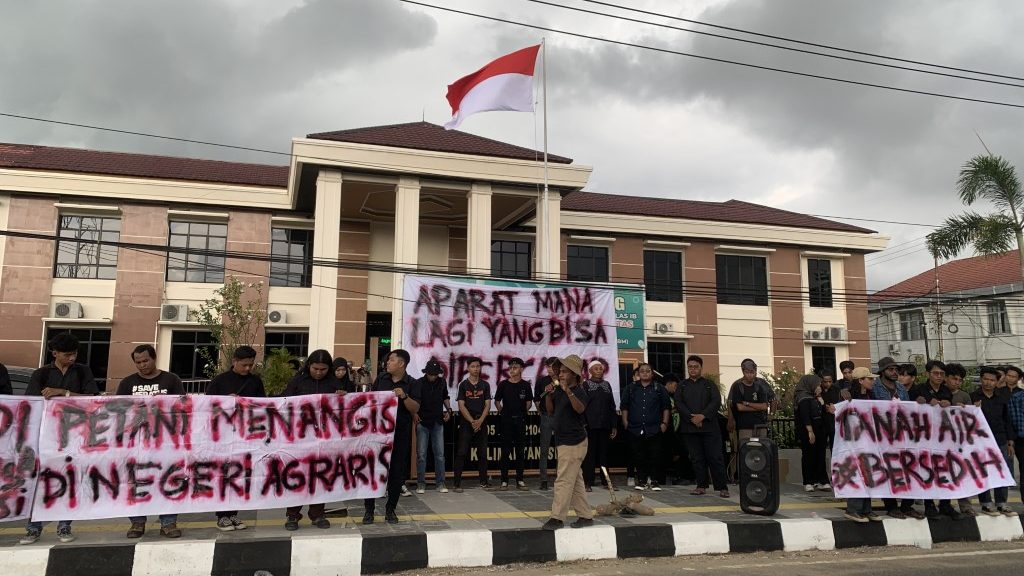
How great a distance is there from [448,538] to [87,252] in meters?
19.4

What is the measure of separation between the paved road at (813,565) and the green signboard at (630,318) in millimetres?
8995

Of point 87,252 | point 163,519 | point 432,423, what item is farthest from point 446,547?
point 87,252

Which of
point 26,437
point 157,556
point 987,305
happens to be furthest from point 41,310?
point 987,305

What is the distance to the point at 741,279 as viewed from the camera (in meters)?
26.6

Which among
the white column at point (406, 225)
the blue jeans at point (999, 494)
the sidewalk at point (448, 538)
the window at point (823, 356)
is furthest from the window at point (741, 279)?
the sidewalk at point (448, 538)

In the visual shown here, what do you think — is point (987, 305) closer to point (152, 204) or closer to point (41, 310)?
point (152, 204)

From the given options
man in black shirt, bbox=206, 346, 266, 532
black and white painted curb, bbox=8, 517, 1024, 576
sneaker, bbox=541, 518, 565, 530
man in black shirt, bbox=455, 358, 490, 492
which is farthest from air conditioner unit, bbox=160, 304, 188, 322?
sneaker, bbox=541, 518, 565, 530

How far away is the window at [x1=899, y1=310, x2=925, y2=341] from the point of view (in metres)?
39.2

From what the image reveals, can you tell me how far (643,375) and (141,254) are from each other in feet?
56.9

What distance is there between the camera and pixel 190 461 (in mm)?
6590

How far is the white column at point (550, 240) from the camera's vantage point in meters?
19.0

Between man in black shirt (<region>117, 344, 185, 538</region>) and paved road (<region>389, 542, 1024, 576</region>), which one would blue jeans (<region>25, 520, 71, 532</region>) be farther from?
paved road (<region>389, 542, 1024, 576</region>)

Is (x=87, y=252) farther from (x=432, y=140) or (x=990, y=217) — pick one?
(x=990, y=217)

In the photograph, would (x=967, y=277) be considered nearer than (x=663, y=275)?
No
